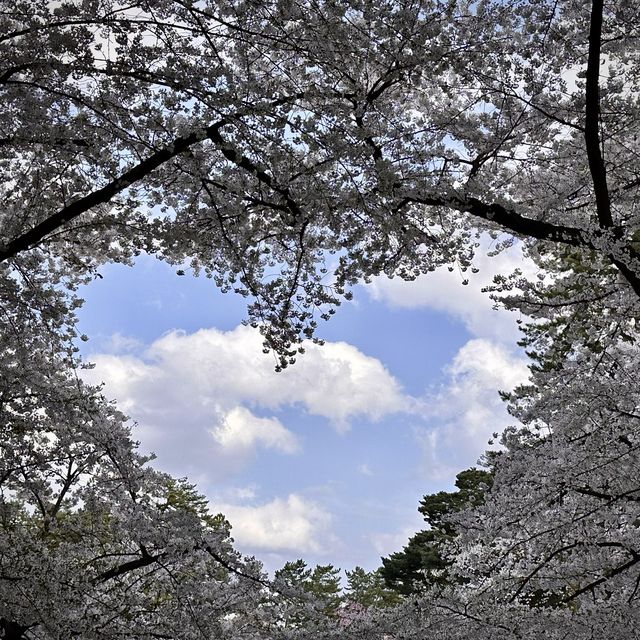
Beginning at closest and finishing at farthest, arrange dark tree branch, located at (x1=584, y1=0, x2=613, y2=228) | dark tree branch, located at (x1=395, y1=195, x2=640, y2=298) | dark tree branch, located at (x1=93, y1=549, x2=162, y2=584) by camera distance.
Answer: dark tree branch, located at (x1=584, y1=0, x2=613, y2=228)
dark tree branch, located at (x1=395, y1=195, x2=640, y2=298)
dark tree branch, located at (x1=93, y1=549, x2=162, y2=584)

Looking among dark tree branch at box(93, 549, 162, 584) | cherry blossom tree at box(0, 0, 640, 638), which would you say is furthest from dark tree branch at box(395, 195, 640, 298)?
dark tree branch at box(93, 549, 162, 584)

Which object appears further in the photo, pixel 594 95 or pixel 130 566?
pixel 130 566

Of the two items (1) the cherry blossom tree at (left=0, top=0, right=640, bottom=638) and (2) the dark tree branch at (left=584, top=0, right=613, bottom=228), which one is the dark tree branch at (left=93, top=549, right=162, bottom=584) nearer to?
(1) the cherry blossom tree at (left=0, top=0, right=640, bottom=638)

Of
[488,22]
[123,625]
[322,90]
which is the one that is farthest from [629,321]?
[123,625]

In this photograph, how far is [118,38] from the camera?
15.6 feet

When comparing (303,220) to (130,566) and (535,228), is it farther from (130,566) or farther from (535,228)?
(130,566)

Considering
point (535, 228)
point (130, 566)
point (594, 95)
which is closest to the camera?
point (594, 95)

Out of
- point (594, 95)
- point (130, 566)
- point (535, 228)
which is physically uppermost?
point (594, 95)

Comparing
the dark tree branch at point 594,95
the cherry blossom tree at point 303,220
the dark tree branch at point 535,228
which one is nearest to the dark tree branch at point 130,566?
the cherry blossom tree at point 303,220

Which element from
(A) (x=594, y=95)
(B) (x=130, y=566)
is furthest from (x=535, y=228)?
(B) (x=130, y=566)

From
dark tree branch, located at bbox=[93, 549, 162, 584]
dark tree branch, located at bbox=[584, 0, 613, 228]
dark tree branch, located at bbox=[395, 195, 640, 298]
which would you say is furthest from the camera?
dark tree branch, located at bbox=[93, 549, 162, 584]

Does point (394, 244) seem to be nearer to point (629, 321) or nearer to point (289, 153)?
point (289, 153)

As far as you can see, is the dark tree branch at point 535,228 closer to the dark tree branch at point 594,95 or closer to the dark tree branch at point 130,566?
the dark tree branch at point 594,95

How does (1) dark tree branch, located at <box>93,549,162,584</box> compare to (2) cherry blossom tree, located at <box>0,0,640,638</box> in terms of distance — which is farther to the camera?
(1) dark tree branch, located at <box>93,549,162,584</box>
